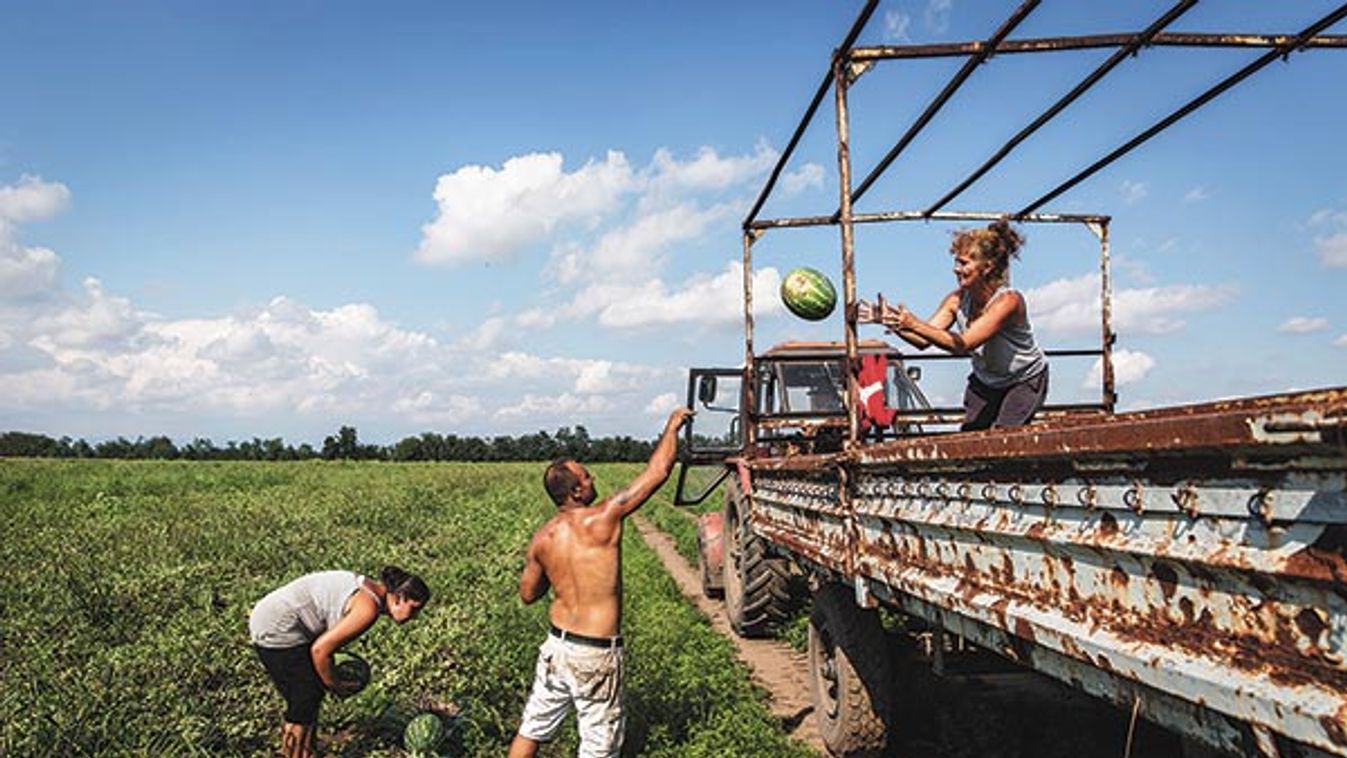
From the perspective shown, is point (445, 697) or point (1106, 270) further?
point (1106, 270)

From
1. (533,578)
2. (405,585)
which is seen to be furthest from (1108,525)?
(405,585)

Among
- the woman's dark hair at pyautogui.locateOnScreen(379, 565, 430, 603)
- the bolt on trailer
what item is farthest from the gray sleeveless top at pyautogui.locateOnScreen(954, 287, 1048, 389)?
the woman's dark hair at pyautogui.locateOnScreen(379, 565, 430, 603)

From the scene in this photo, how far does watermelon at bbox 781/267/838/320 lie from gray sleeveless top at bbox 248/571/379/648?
13.9 feet

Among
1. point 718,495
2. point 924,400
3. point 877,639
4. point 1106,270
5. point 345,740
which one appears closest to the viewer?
point 877,639

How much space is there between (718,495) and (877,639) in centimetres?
2083

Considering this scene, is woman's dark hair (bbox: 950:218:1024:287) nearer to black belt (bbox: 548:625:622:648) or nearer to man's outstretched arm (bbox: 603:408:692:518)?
man's outstretched arm (bbox: 603:408:692:518)

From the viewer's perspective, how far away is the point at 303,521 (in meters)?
16.4

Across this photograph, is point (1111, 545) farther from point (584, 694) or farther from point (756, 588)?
point (756, 588)

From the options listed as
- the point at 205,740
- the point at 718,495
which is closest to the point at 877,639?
the point at 205,740

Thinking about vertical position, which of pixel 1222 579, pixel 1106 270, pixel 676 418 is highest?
pixel 1106 270

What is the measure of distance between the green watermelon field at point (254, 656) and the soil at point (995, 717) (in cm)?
85

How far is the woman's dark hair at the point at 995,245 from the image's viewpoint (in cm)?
460

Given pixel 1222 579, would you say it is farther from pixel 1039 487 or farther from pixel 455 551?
pixel 455 551

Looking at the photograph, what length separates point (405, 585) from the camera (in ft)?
17.1
